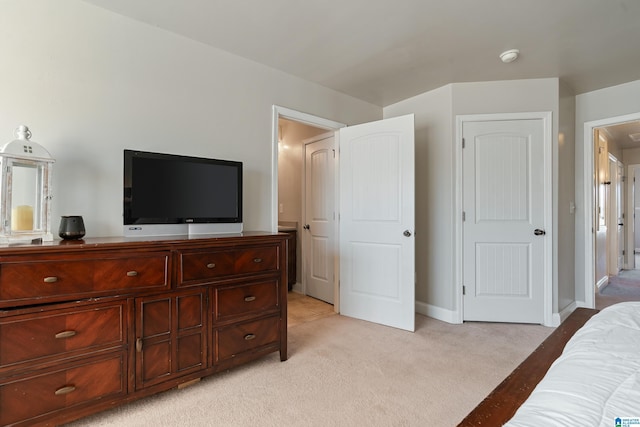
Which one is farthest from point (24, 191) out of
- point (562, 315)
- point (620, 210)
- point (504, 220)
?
point (620, 210)

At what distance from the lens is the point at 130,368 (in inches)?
64.8

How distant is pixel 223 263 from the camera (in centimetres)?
199

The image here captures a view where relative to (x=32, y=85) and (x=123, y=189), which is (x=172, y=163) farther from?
(x=32, y=85)

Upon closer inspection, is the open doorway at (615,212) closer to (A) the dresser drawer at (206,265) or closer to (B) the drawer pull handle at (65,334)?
(A) the dresser drawer at (206,265)

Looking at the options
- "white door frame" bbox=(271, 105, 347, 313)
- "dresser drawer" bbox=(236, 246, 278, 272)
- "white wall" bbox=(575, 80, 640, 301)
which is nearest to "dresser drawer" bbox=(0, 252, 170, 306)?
"dresser drawer" bbox=(236, 246, 278, 272)

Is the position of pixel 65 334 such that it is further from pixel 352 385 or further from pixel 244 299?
pixel 352 385

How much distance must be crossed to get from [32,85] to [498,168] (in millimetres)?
3730

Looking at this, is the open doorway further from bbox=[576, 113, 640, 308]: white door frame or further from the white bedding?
the white bedding

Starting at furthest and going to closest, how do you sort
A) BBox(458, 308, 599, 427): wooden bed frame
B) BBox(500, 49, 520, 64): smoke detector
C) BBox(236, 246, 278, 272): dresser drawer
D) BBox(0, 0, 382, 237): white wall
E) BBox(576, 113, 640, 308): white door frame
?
BBox(576, 113, 640, 308): white door frame → BBox(500, 49, 520, 64): smoke detector → BBox(236, 246, 278, 272): dresser drawer → BBox(0, 0, 382, 237): white wall → BBox(458, 308, 599, 427): wooden bed frame

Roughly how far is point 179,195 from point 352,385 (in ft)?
5.54

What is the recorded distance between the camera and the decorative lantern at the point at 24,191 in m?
1.55

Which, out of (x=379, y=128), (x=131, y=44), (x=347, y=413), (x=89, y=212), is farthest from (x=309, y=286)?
(x=131, y=44)

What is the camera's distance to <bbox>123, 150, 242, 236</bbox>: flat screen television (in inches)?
76.8

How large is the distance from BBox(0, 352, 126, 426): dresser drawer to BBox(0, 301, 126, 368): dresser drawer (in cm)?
8
